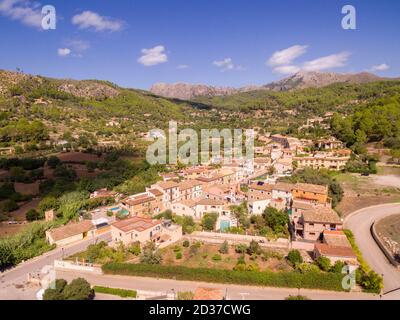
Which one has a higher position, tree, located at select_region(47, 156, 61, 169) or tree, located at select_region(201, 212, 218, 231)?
tree, located at select_region(47, 156, 61, 169)

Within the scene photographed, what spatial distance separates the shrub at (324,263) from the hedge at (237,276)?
3.74 feet

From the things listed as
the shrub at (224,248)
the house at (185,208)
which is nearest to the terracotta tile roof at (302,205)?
the shrub at (224,248)

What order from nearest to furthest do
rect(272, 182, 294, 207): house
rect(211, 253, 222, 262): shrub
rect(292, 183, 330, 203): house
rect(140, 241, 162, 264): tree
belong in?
rect(140, 241, 162, 264): tree, rect(211, 253, 222, 262): shrub, rect(292, 183, 330, 203): house, rect(272, 182, 294, 207): house

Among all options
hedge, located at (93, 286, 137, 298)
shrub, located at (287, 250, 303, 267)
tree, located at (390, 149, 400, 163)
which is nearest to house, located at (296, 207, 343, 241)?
shrub, located at (287, 250, 303, 267)

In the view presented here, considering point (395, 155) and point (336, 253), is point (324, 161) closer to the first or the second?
point (395, 155)

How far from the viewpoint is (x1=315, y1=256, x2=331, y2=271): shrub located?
17141 millimetres

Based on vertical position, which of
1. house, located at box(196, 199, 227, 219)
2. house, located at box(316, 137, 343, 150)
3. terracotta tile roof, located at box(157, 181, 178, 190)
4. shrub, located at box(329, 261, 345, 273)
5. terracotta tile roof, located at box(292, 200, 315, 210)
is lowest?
shrub, located at box(329, 261, 345, 273)

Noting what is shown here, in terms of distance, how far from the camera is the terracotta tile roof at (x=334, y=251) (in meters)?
17.5

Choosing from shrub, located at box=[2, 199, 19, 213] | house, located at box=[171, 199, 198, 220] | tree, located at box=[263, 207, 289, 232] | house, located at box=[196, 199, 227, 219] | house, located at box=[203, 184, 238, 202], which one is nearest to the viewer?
tree, located at box=[263, 207, 289, 232]

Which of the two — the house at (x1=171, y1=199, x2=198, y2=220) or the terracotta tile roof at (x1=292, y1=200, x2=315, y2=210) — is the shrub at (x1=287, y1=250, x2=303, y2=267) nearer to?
the terracotta tile roof at (x1=292, y1=200, x2=315, y2=210)

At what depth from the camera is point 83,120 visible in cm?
8031

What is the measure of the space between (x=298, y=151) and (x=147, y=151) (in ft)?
89.5

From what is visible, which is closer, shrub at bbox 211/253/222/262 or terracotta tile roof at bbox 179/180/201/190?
shrub at bbox 211/253/222/262

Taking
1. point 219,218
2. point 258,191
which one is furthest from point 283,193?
point 219,218
